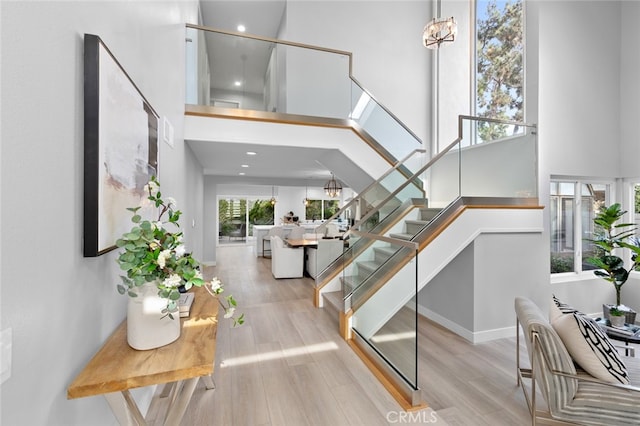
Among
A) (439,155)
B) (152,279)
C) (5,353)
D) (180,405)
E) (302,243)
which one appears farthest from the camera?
(302,243)

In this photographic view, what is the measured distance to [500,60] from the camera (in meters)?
5.03

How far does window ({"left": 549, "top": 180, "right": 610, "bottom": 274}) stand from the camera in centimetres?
430

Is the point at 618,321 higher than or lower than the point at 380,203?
lower

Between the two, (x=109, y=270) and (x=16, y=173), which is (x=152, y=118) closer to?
(x=109, y=270)

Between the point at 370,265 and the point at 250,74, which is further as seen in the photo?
the point at 250,74

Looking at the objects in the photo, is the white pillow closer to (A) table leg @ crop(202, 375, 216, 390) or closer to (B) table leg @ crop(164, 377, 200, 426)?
(B) table leg @ crop(164, 377, 200, 426)

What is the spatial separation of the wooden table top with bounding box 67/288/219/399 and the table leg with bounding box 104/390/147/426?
5.7 inches

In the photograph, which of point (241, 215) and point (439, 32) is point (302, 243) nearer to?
point (439, 32)

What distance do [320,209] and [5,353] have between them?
1225 centimetres

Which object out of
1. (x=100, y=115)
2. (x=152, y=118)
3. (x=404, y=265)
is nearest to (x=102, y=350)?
(x=100, y=115)

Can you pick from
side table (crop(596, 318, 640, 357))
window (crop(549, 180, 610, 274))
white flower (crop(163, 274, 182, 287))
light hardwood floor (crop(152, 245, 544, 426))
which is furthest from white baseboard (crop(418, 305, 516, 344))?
white flower (crop(163, 274, 182, 287))

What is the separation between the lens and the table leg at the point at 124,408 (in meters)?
1.18

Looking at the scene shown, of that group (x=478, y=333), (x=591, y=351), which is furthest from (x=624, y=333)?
(x=591, y=351)

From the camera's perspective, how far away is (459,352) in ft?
10.5
